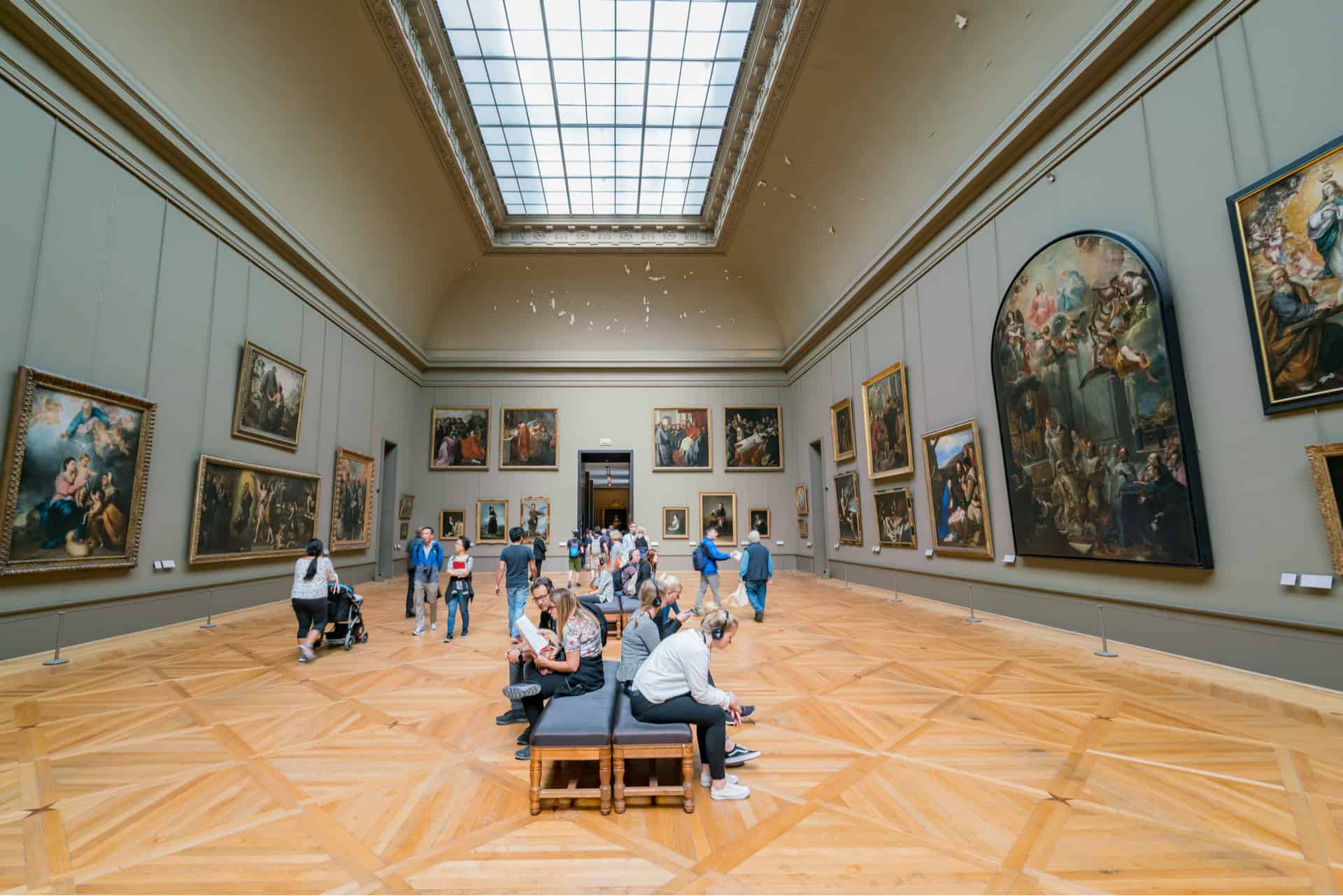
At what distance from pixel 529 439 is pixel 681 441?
18.5 feet

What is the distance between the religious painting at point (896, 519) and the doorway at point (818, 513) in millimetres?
5076

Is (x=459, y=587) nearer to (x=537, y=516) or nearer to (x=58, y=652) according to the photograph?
(x=58, y=652)

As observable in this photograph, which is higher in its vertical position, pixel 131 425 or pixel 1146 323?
pixel 1146 323

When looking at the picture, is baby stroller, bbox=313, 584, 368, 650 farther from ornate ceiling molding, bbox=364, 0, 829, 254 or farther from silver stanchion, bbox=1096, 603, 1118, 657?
ornate ceiling molding, bbox=364, 0, 829, 254

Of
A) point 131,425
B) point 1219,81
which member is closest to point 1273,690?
point 1219,81

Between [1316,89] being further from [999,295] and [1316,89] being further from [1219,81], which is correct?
[999,295]

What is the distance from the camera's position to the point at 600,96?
14.6m

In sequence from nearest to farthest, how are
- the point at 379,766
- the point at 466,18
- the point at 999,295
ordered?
the point at 379,766
the point at 999,295
the point at 466,18

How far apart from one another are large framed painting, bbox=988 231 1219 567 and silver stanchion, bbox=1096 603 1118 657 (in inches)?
27.6

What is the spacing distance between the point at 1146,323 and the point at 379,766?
900 cm

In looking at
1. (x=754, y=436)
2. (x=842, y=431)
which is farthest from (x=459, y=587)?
(x=754, y=436)

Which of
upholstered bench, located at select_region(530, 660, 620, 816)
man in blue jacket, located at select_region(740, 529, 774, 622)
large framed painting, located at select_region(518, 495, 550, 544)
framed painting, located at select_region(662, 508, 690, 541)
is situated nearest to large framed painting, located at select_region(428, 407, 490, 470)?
large framed painting, located at select_region(518, 495, 550, 544)

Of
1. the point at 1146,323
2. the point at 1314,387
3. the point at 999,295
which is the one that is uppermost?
the point at 999,295

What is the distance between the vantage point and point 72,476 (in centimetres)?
763
